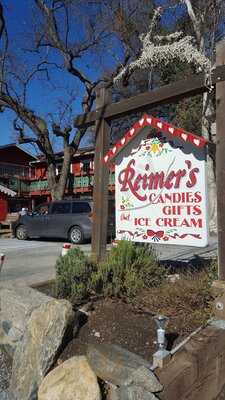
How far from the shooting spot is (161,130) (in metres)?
5.38

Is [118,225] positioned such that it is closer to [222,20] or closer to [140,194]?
[140,194]

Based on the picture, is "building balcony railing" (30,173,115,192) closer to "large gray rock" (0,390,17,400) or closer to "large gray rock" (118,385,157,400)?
"large gray rock" (0,390,17,400)

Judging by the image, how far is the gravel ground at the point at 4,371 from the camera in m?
3.83

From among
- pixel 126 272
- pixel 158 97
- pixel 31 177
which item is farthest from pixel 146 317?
pixel 31 177

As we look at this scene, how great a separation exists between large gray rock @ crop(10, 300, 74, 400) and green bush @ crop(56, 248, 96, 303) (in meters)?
1.12

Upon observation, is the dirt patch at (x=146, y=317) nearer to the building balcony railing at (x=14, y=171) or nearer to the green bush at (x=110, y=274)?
the green bush at (x=110, y=274)

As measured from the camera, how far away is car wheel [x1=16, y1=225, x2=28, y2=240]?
61.4ft

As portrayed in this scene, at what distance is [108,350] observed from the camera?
329cm

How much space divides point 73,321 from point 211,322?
4.29 ft

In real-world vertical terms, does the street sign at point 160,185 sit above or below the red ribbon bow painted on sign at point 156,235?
above

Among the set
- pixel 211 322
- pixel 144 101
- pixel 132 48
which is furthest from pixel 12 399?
pixel 132 48

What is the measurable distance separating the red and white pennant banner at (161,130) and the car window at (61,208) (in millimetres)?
11116

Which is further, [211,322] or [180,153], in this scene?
[180,153]

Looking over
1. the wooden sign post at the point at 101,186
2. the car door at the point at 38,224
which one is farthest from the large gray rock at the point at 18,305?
the car door at the point at 38,224
